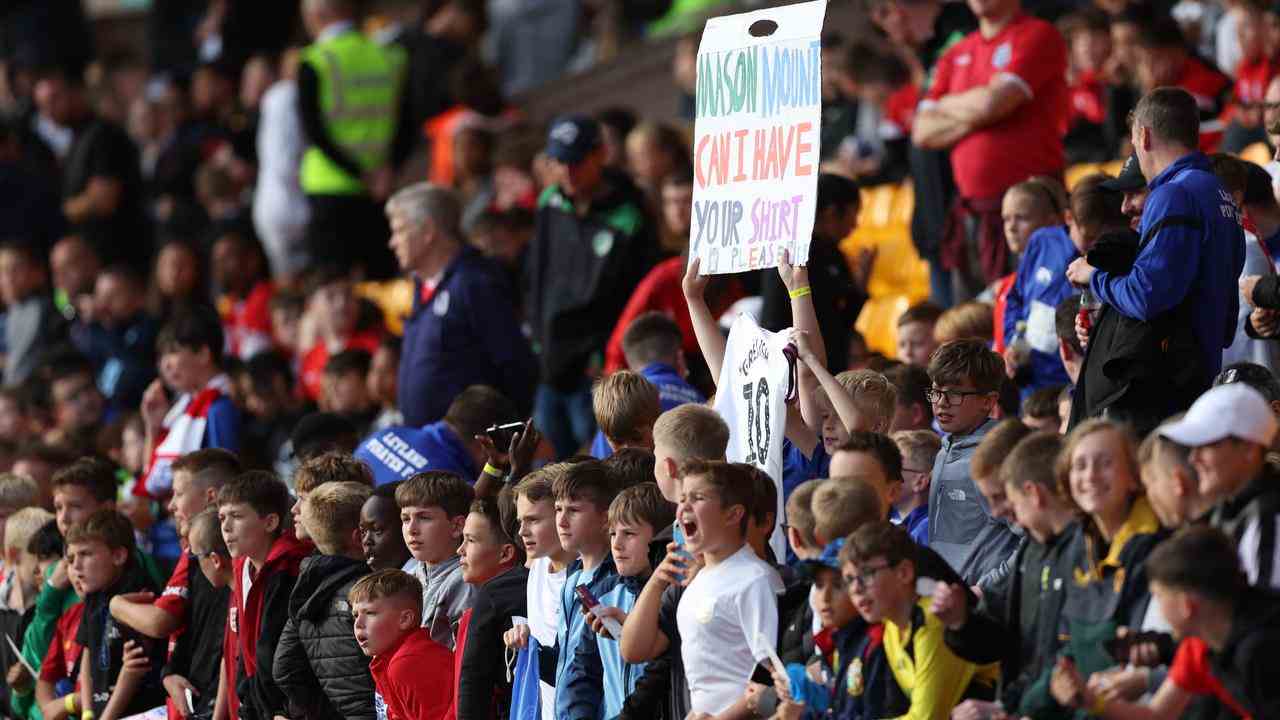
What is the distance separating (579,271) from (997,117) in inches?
94.3

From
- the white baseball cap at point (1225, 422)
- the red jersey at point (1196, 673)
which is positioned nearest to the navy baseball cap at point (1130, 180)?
the white baseball cap at point (1225, 422)

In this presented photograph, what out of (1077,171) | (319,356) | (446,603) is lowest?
(446,603)

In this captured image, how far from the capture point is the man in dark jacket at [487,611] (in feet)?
24.2

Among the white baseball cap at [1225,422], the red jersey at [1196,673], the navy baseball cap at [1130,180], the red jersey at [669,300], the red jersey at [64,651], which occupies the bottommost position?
the red jersey at [64,651]

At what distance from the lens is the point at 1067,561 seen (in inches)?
225

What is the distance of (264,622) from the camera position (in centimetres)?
835

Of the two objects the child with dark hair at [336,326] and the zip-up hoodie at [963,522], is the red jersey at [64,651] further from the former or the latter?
the zip-up hoodie at [963,522]

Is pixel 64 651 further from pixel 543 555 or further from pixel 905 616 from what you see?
pixel 905 616

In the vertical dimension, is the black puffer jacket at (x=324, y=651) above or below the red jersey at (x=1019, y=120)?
below

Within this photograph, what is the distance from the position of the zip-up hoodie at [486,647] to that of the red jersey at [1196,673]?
269 cm

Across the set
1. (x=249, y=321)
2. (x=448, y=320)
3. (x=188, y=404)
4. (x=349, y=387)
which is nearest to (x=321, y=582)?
(x=448, y=320)

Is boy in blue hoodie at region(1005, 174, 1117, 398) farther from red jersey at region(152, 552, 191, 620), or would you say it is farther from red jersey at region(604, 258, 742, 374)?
red jersey at region(152, 552, 191, 620)

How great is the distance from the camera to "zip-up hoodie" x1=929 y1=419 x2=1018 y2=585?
22.7 feet

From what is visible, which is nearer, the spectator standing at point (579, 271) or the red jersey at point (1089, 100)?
the spectator standing at point (579, 271)
